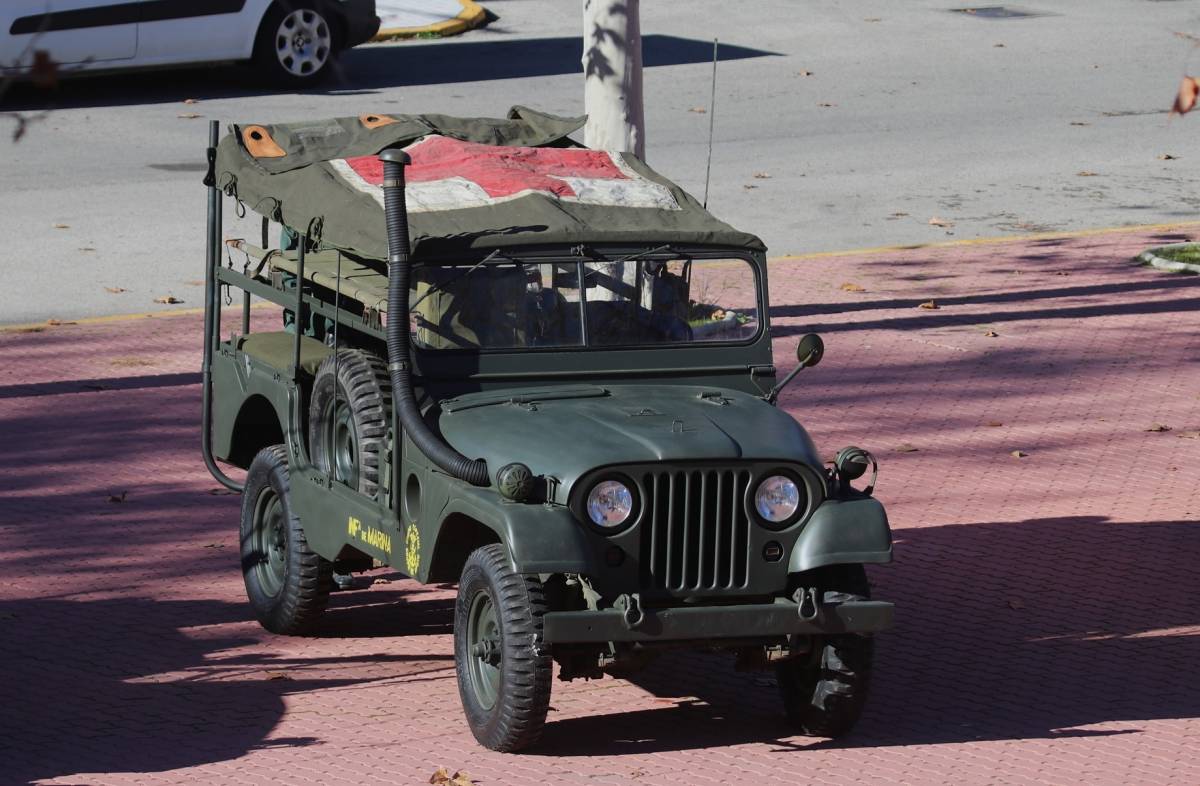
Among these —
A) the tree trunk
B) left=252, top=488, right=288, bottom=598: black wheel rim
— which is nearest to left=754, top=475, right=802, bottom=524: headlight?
left=252, top=488, right=288, bottom=598: black wheel rim

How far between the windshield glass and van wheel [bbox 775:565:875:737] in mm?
1325

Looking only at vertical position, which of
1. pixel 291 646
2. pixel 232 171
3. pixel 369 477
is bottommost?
pixel 291 646

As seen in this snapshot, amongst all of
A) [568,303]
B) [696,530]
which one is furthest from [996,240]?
[696,530]

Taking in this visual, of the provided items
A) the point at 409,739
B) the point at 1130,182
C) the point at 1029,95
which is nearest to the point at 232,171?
the point at 409,739

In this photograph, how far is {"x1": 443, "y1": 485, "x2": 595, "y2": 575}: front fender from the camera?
6.85m

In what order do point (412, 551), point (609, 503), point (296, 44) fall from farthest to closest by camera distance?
point (296, 44)
point (412, 551)
point (609, 503)

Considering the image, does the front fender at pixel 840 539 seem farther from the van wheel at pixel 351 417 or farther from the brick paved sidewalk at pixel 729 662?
the van wheel at pixel 351 417

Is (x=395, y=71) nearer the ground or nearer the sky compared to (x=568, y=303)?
nearer the ground

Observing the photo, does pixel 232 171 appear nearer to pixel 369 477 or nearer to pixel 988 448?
pixel 369 477

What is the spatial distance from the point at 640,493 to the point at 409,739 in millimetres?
1362

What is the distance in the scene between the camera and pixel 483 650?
7289 millimetres

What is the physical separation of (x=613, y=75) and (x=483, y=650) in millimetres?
6281

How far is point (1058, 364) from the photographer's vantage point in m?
13.6

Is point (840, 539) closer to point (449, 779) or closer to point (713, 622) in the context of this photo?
point (713, 622)
